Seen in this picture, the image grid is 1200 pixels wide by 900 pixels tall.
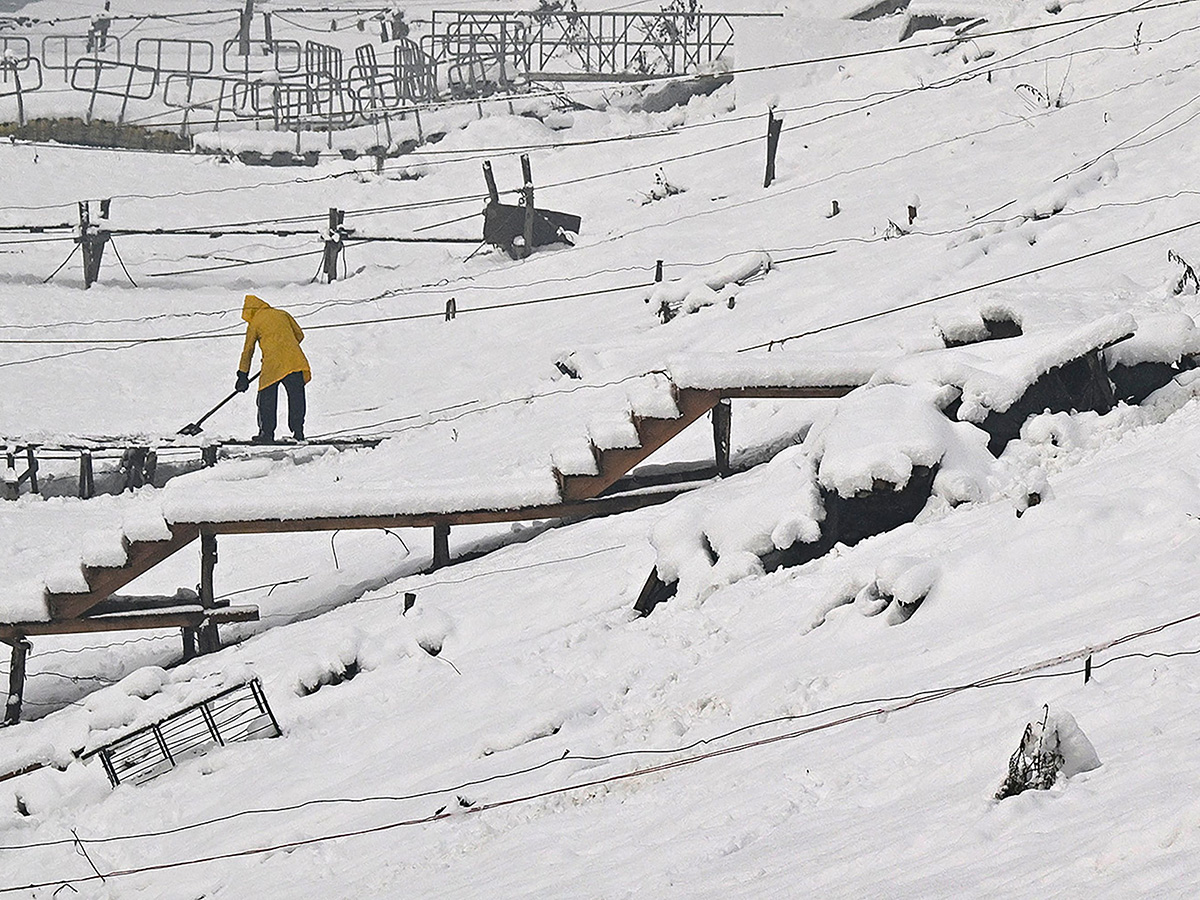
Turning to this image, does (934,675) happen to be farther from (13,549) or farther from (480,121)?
(480,121)

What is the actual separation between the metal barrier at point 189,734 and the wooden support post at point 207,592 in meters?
1.13

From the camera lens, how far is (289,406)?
1408cm

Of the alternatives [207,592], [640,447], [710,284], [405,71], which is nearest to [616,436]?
[640,447]

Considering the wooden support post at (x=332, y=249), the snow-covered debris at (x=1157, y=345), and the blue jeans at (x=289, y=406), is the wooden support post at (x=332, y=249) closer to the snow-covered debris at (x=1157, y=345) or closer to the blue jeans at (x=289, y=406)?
the blue jeans at (x=289, y=406)

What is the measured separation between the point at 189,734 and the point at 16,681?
1.54m

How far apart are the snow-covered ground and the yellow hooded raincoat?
1.03 metres

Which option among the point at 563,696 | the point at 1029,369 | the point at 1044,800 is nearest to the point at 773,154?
the point at 1029,369

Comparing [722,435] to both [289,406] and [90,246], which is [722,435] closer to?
[289,406]

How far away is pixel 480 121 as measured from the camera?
90.2 ft

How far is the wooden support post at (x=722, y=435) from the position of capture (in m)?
9.59

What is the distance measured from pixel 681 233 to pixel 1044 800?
15622 millimetres

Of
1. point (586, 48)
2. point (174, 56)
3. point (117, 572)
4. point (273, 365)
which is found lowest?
point (117, 572)

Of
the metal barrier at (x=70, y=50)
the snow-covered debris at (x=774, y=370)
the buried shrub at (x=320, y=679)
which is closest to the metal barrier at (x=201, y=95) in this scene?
the metal barrier at (x=70, y=50)

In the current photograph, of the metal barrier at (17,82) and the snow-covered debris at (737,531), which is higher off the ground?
the metal barrier at (17,82)
